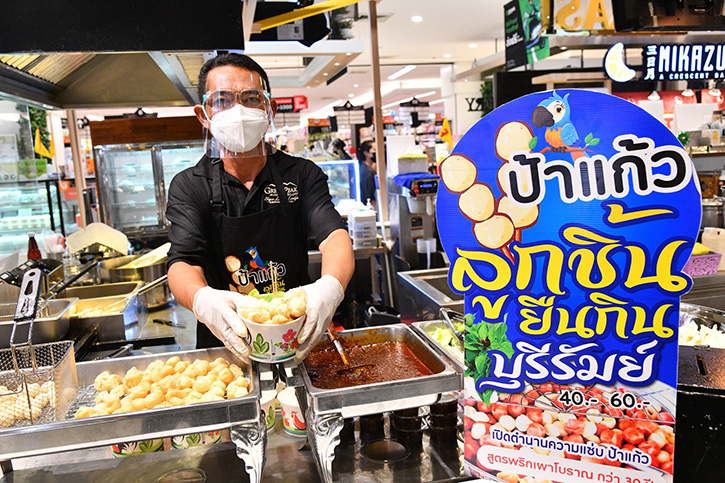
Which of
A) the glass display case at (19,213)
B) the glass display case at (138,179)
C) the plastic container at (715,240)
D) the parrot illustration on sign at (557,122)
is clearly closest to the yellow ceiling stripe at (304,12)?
the parrot illustration on sign at (557,122)

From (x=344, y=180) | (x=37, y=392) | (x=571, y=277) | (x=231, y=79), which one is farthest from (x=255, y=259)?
(x=344, y=180)

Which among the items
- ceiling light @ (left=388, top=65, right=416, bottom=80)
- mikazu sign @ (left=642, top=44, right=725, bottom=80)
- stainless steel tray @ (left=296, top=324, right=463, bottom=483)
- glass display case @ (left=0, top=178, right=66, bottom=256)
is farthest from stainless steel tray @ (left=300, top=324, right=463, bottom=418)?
ceiling light @ (left=388, top=65, right=416, bottom=80)

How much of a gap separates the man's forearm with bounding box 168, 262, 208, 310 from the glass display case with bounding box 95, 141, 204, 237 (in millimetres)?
4064

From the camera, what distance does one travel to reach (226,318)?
141 centimetres

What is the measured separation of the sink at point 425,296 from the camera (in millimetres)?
2846

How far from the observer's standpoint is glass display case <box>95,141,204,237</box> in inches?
226

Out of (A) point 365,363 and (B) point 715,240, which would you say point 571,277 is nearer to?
(A) point 365,363

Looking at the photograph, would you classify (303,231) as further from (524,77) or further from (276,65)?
(276,65)

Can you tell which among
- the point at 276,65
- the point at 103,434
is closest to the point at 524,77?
the point at 276,65

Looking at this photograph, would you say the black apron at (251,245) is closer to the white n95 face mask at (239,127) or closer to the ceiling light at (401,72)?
the white n95 face mask at (239,127)

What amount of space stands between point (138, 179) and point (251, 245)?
4489mm

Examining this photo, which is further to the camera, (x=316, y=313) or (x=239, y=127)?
(x=239, y=127)

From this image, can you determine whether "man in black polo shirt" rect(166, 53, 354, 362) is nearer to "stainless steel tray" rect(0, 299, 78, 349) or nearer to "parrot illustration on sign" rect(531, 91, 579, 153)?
"stainless steel tray" rect(0, 299, 78, 349)

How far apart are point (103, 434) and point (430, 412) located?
0.82 meters
